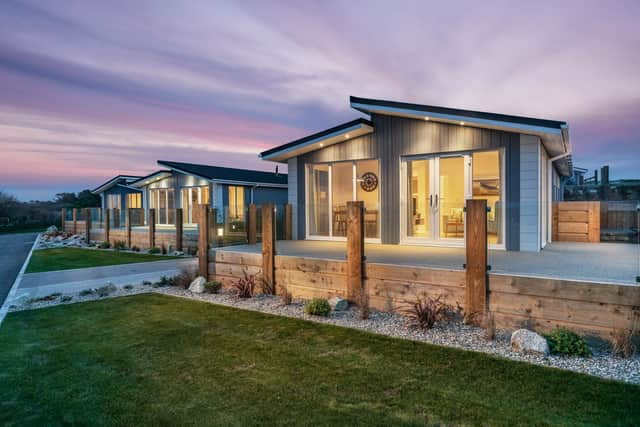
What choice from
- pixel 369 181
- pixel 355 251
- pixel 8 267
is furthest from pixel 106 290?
pixel 8 267

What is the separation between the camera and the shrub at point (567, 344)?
3.52 metres

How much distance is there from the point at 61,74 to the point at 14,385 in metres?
13.7

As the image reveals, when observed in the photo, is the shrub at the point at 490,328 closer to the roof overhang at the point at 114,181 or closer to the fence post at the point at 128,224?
the fence post at the point at 128,224

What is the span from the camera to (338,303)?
5.26 meters

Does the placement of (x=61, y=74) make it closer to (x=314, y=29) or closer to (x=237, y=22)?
(x=237, y=22)

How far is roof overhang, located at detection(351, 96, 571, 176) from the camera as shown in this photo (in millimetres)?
6617

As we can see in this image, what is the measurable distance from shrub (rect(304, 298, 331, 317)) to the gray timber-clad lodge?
114 inches

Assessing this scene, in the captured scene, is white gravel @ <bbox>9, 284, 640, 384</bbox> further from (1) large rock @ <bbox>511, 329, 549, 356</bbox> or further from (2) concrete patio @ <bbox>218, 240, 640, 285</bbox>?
(2) concrete patio @ <bbox>218, 240, 640, 285</bbox>

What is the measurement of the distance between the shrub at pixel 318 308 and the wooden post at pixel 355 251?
44 centimetres

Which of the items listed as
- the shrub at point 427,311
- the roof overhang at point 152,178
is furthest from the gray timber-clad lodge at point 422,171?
the roof overhang at point 152,178

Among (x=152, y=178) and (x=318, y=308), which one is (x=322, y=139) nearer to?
(x=318, y=308)

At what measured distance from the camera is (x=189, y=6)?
30.1 feet

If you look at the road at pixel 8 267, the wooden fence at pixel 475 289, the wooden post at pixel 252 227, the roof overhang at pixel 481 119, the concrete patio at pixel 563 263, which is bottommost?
the road at pixel 8 267

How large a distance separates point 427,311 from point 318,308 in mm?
1516
